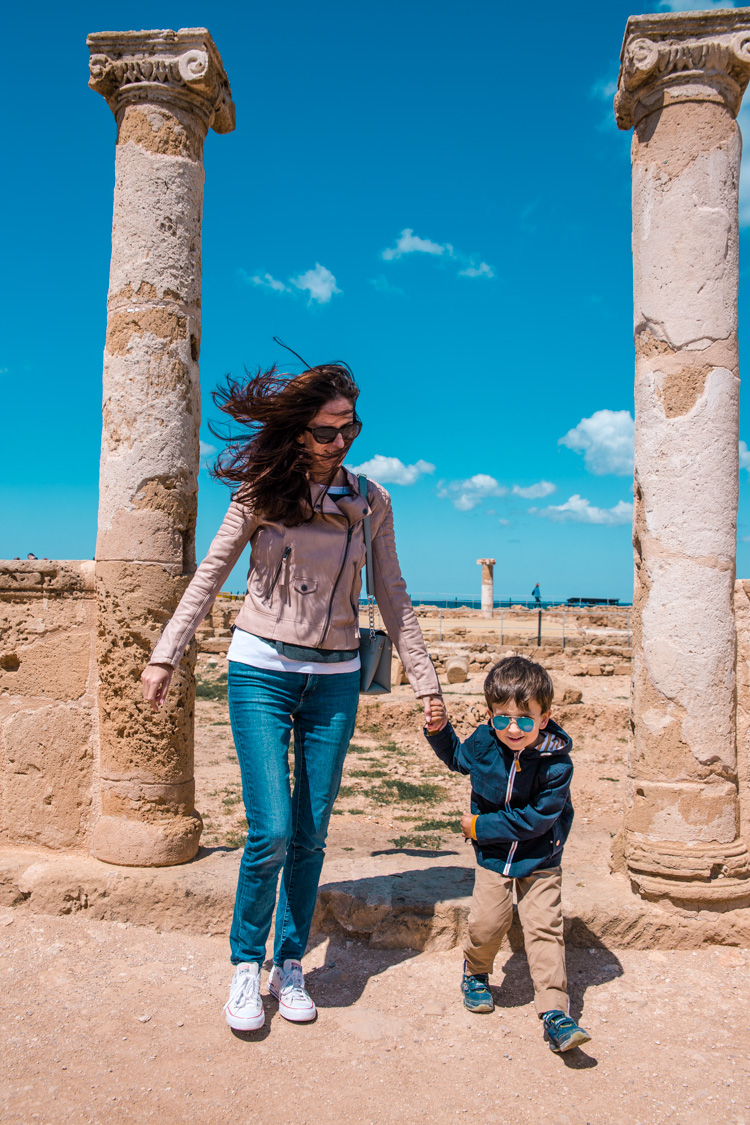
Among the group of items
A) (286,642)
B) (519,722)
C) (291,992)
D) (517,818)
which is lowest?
(291,992)

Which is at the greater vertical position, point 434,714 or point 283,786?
point 434,714

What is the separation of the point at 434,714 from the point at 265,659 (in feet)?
2.16

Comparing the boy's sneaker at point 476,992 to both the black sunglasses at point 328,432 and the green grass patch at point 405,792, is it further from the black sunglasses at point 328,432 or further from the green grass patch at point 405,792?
the green grass patch at point 405,792

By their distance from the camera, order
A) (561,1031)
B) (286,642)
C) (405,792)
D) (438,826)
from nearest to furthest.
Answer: (561,1031)
(286,642)
(438,826)
(405,792)

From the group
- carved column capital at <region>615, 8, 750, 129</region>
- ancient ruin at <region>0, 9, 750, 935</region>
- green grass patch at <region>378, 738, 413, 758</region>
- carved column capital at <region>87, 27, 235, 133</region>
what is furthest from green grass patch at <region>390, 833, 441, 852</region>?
carved column capital at <region>87, 27, 235, 133</region>

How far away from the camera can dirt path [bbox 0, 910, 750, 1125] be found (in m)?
2.29

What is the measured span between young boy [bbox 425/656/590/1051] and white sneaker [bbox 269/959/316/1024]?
61 cm

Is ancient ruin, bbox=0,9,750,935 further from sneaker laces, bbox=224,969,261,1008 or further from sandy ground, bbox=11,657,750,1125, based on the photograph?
sneaker laces, bbox=224,969,261,1008

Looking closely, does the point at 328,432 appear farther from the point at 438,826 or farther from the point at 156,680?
the point at 438,826

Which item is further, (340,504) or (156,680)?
(340,504)

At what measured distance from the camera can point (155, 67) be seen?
12.9 ft

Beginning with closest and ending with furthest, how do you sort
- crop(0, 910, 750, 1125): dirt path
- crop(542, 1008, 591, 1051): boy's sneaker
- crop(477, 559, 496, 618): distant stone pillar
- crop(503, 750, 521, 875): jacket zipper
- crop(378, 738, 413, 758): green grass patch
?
1. crop(0, 910, 750, 1125): dirt path
2. crop(542, 1008, 591, 1051): boy's sneaker
3. crop(503, 750, 521, 875): jacket zipper
4. crop(378, 738, 413, 758): green grass patch
5. crop(477, 559, 496, 618): distant stone pillar

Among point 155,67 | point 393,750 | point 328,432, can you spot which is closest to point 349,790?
point 393,750

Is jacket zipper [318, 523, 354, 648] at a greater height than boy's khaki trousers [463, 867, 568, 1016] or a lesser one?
greater
